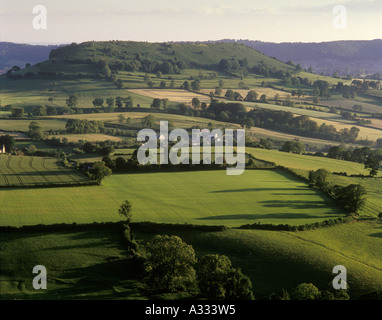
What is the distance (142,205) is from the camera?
61.2 metres

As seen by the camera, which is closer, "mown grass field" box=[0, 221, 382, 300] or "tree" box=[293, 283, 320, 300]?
"tree" box=[293, 283, 320, 300]

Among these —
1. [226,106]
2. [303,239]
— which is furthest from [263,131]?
[303,239]

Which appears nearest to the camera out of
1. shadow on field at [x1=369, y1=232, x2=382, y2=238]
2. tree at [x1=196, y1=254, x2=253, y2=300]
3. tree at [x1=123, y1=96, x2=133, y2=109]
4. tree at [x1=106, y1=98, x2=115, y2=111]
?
tree at [x1=196, y1=254, x2=253, y2=300]

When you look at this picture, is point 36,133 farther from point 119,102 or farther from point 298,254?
point 298,254

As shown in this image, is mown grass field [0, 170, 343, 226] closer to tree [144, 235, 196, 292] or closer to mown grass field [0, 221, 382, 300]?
mown grass field [0, 221, 382, 300]

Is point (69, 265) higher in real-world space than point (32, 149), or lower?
lower

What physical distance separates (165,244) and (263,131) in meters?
119

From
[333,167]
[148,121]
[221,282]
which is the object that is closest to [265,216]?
[221,282]

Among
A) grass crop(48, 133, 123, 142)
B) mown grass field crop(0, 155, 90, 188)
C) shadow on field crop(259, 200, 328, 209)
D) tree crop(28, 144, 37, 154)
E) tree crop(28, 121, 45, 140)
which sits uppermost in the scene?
tree crop(28, 121, 45, 140)

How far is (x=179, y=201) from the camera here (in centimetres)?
6397

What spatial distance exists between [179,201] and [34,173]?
29471 mm

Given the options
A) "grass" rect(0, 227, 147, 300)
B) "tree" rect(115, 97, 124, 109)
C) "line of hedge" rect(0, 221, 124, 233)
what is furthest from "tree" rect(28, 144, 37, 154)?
"tree" rect(115, 97, 124, 109)

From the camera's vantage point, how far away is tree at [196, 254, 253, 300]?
35569 millimetres

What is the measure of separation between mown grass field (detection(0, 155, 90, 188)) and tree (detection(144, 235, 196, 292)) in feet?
110
